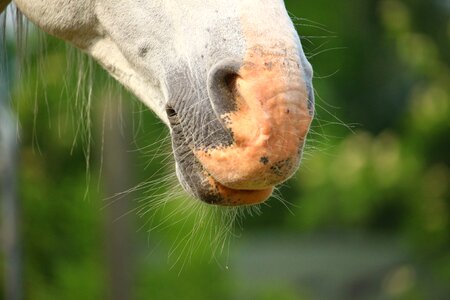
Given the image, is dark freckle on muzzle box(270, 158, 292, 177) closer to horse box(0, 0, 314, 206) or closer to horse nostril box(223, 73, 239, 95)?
horse box(0, 0, 314, 206)

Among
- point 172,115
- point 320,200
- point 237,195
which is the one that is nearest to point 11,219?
point 320,200

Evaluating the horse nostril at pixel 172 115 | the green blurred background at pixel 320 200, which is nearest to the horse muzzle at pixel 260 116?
the horse nostril at pixel 172 115

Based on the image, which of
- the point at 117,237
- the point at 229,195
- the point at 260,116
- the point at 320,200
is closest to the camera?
the point at 260,116

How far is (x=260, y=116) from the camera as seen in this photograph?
239 cm

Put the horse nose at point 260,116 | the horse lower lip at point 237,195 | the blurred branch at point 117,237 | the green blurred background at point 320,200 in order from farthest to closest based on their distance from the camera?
1. the green blurred background at point 320,200
2. the blurred branch at point 117,237
3. the horse lower lip at point 237,195
4. the horse nose at point 260,116

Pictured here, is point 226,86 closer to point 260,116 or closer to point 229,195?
point 260,116

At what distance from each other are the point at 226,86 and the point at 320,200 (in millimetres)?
10708

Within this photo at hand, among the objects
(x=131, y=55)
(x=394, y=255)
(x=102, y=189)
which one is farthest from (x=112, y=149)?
(x=394, y=255)

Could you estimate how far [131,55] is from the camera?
2.84 meters

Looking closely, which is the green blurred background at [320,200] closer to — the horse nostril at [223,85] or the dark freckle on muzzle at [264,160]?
the horse nostril at [223,85]

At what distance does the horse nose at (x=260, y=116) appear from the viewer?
2389mm

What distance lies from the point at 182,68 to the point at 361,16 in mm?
12256

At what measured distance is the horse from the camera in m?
2.40

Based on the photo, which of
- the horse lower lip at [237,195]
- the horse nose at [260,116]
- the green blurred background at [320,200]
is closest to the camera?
the horse nose at [260,116]
